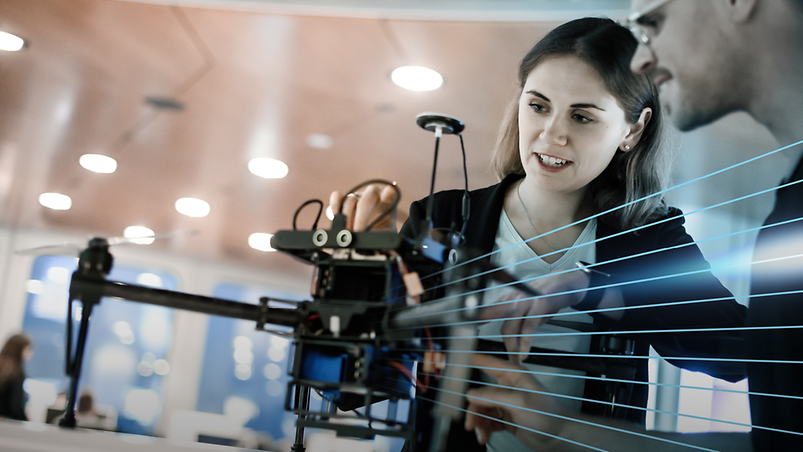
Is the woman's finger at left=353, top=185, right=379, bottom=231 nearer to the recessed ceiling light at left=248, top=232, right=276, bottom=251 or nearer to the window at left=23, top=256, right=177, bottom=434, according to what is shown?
the recessed ceiling light at left=248, top=232, right=276, bottom=251

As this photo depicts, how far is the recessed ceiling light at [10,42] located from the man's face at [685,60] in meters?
2.17

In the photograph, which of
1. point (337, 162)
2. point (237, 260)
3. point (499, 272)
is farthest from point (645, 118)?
point (237, 260)

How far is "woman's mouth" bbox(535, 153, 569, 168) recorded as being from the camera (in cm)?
70

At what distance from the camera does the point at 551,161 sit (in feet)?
2.35

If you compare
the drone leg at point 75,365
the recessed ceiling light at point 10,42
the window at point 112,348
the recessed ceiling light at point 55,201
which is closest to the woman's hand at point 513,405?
the drone leg at point 75,365

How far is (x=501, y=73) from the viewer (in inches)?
56.6

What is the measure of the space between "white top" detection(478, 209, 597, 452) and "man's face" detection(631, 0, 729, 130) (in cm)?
18

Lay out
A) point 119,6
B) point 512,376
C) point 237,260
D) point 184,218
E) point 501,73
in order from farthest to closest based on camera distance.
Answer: point 237,260, point 184,218, point 119,6, point 501,73, point 512,376

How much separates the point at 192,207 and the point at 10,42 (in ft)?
5.98

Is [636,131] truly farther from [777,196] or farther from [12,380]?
[12,380]

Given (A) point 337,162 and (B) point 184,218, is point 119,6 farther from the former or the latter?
(B) point 184,218

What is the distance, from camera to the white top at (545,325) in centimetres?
67

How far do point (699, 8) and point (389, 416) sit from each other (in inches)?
24.1

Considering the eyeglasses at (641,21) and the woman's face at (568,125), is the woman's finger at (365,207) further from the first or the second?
the eyeglasses at (641,21)
